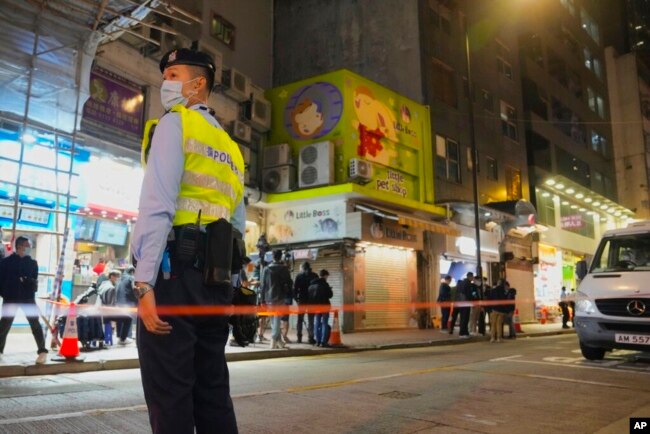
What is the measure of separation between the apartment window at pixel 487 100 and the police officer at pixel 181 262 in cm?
2543

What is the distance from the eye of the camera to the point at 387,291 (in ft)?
65.4

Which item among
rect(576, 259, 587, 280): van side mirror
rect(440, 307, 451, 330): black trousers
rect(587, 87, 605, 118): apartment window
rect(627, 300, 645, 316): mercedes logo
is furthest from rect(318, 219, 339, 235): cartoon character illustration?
rect(587, 87, 605, 118): apartment window

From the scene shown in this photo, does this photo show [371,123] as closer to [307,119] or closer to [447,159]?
[307,119]

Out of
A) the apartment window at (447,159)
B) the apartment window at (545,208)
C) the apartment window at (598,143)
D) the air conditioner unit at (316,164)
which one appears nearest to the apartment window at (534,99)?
the apartment window at (545,208)

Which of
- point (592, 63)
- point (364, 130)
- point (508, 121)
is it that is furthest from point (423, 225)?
point (592, 63)

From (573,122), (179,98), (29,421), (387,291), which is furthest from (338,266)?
(573,122)

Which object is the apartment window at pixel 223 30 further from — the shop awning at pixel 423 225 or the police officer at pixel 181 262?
the police officer at pixel 181 262

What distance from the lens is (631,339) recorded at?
8.20m

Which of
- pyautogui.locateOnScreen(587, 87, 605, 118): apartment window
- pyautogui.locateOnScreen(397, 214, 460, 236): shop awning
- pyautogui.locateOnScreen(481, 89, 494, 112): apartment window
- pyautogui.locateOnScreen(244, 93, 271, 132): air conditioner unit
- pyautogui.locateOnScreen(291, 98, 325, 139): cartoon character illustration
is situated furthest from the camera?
pyautogui.locateOnScreen(587, 87, 605, 118): apartment window

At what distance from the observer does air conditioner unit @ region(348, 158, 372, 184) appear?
1792cm

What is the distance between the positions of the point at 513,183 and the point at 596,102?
17.9m

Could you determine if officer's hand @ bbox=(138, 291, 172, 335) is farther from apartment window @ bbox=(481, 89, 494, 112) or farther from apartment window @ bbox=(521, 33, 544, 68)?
apartment window @ bbox=(521, 33, 544, 68)

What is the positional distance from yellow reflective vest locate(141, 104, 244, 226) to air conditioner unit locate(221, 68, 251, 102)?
15.8 m

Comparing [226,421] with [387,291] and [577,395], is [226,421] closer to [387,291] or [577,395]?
[577,395]
